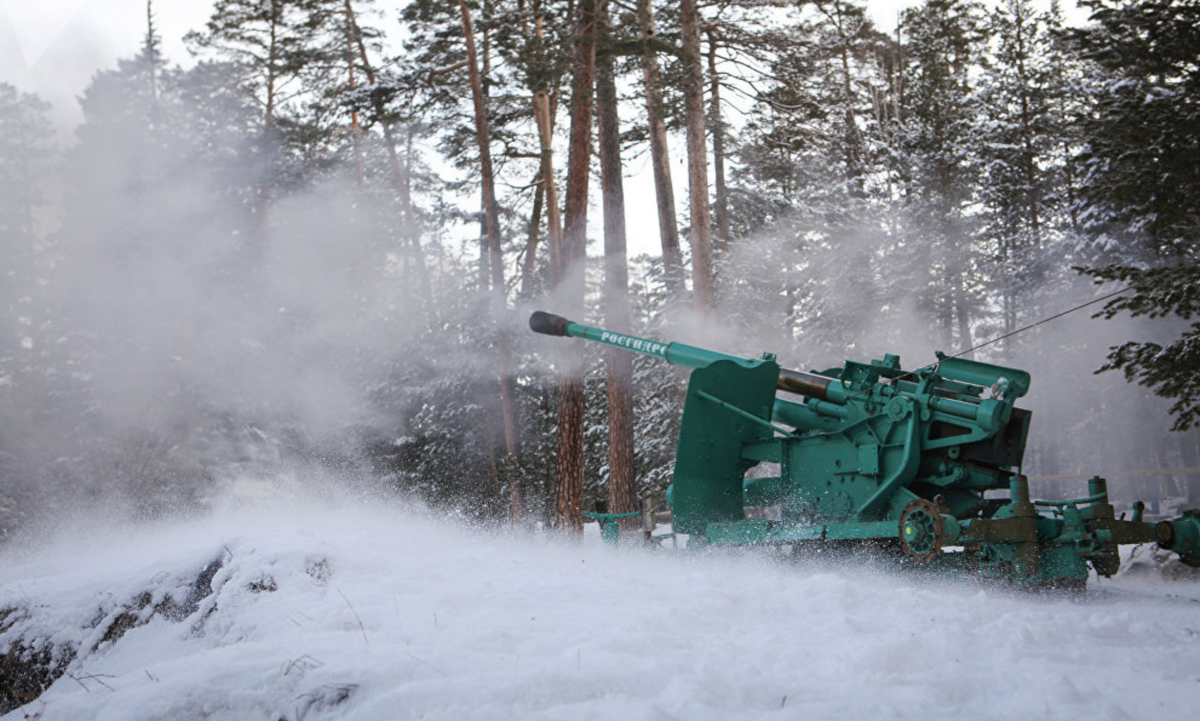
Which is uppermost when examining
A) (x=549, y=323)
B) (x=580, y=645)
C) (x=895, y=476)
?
(x=549, y=323)

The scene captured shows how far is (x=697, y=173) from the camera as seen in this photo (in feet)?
50.1

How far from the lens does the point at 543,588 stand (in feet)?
18.9

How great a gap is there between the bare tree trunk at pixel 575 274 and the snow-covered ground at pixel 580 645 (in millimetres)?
6500

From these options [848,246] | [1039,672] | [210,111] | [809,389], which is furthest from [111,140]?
[1039,672]

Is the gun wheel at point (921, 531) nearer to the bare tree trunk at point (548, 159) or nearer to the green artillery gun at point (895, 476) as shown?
the green artillery gun at point (895, 476)

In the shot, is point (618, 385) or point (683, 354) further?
point (618, 385)

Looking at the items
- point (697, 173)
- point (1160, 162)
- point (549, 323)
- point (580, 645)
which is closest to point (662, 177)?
point (697, 173)

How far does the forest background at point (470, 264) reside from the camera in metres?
20.4

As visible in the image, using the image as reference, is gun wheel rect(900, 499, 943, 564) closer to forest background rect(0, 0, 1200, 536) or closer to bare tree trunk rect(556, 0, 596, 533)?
bare tree trunk rect(556, 0, 596, 533)

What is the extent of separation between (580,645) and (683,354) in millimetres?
6003

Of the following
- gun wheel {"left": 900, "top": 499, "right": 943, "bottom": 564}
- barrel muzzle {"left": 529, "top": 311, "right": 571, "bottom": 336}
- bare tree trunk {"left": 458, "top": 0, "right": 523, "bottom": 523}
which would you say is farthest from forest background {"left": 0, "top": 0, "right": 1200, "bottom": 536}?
gun wheel {"left": 900, "top": 499, "right": 943, "bottom": 564}

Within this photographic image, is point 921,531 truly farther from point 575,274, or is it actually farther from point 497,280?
point 497,280

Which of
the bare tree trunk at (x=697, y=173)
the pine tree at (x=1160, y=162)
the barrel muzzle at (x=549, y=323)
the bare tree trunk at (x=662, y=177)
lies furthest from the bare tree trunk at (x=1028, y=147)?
the barrel muzzle at (x=549, y=323)

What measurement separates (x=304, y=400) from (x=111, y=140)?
11510 millimetres
